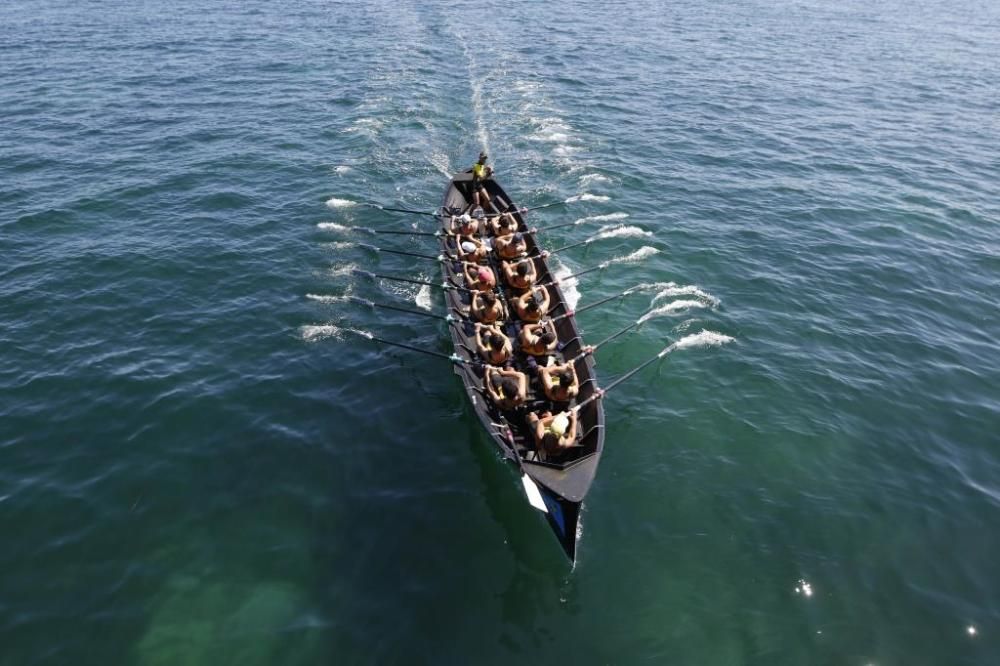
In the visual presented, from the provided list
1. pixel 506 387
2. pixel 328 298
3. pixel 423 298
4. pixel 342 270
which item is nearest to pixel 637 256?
pixel 423 298

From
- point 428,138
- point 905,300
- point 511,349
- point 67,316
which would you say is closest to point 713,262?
point 905,300

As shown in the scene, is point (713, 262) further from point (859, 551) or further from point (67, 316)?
point (67, 316)

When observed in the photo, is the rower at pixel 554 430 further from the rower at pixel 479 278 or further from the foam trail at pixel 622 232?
the foam trail at pixel 622 232

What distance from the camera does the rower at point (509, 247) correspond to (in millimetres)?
25609

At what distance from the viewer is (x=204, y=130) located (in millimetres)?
39594

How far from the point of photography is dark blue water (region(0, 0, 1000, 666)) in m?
14.3

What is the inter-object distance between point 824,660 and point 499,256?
18.2 metres

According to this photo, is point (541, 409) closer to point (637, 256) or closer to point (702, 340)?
point (702, 340)

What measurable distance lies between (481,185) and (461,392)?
50.5 feet

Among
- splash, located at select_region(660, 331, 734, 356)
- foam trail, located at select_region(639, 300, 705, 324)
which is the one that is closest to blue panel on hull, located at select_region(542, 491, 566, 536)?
splash, located at select_region(660, 331, 734, 356)

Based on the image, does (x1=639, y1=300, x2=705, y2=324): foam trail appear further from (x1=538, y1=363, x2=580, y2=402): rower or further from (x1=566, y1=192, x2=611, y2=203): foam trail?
(x1=566, y1=192, x2=611, y2=203): foam trail

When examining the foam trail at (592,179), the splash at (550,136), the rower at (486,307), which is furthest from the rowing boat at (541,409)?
the splash at (550,136)

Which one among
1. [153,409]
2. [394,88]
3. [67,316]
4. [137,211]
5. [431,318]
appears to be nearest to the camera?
[153,409]

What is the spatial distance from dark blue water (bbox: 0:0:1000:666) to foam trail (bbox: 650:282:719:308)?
0.13 metres
